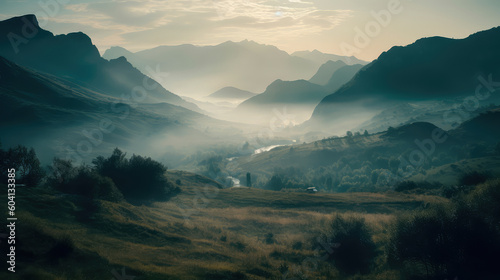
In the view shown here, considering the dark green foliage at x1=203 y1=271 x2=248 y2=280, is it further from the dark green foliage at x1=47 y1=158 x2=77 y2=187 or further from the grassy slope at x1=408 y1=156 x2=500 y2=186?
the grassy slope at x1=408 y1=156 x2=500 y2=186

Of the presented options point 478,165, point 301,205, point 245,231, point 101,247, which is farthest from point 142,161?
point 478,165

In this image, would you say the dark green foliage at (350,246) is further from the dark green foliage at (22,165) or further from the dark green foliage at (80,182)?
the dark green foliage at (22,165)

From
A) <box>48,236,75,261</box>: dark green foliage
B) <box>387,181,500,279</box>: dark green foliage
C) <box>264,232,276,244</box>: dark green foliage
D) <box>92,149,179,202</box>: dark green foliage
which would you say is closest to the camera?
<box>48,236,75,261</box>: dark green foliage

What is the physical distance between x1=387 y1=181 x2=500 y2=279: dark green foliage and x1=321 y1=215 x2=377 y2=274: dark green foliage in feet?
16.0

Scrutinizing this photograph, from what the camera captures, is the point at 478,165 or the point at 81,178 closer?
the point at 81,178

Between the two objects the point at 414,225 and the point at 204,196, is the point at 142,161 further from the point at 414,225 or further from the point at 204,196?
the point at 414,225

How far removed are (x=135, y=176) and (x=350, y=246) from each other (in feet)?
209

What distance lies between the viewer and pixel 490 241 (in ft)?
111

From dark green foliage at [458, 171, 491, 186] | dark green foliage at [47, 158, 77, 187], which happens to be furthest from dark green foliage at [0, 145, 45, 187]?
dark green foliage at [458, 171, 491, 186]

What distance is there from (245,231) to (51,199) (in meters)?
35.7

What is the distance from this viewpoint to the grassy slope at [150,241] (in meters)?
29.2

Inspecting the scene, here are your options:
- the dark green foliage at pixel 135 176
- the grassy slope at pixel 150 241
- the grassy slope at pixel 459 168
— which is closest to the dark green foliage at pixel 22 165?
the grassy slope at pixel 150 241

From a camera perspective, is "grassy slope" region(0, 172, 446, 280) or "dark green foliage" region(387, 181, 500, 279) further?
"dark green foliage" region(387, 181, 500, 279)

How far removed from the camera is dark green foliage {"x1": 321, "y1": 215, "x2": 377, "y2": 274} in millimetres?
43219
